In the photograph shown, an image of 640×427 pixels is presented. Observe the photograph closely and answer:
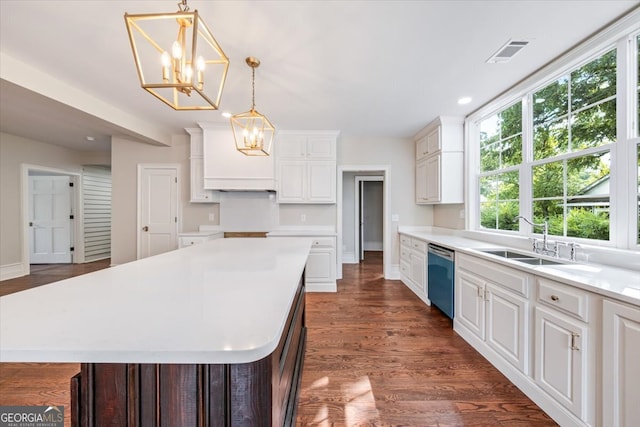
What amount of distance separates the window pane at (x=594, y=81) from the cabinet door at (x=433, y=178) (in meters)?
1.64

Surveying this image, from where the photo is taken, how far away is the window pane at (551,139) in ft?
7.41

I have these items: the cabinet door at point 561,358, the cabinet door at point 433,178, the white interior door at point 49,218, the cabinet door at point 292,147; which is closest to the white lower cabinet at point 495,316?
the cabinet door at point 561,358

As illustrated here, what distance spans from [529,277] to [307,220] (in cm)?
323

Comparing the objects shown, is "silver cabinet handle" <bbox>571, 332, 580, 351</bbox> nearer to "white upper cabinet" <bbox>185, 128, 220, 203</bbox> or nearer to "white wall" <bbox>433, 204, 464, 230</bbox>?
"white wall" <bbox>433, 204, 464, 230</bbox>

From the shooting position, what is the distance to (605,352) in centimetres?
125

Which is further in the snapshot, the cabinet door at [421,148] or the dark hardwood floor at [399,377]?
the cabinet door at [421,148]

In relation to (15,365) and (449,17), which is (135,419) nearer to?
(15,365)

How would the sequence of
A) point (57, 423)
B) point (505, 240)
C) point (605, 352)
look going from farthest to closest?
point (505, 240) → point (605, 352) → point (57, 423)

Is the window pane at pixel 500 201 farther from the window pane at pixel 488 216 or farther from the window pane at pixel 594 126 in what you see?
the window pane at pixel 594 126

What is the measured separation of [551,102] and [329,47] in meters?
2.12

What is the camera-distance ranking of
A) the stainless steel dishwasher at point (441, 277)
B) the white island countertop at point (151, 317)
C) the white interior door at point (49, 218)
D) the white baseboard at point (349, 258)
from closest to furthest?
the white island countertop at point (151, 317) → the stainless steel dishwasher at point (441, 277) → the white interior door at point (49, 218) → the white baseboard at point (349, 258)

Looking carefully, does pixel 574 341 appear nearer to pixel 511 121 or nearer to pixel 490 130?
pixel 511 121

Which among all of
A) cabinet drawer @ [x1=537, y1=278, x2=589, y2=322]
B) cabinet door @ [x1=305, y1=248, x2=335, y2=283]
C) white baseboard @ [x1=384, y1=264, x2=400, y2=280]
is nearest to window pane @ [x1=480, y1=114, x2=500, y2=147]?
cabinet drawer @ [x1=537, y1=278, x2=589, y2=322]

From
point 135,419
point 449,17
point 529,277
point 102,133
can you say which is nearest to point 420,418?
point 529,277
